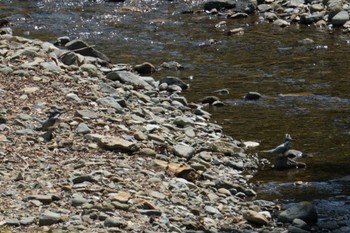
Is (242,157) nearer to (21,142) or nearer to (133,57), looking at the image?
(21,142)

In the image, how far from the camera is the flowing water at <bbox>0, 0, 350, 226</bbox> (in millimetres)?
11125

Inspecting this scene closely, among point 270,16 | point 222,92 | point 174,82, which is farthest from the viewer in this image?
point 270,16

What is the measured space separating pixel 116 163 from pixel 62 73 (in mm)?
3957

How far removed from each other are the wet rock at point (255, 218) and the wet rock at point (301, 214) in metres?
0.21

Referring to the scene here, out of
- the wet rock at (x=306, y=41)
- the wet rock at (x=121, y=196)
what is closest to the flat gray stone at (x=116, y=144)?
the wet rock at (x=121, y=196)

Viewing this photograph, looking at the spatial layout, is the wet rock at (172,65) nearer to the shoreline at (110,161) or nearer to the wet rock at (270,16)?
the shoreline at (110,161)

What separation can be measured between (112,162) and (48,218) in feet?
6.93

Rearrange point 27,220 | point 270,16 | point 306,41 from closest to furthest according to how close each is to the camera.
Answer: point 27,220 → point 306,41 → point 270,16

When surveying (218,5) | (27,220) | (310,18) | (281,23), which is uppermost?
(27,220)

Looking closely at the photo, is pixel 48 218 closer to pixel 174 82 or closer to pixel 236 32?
pixel 174 82

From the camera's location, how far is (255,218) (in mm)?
9055

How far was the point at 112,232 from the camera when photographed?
7531 millimetres

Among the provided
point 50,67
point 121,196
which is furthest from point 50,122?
point 50,67

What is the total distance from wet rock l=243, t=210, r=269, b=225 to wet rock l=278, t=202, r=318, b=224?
0.69ft
